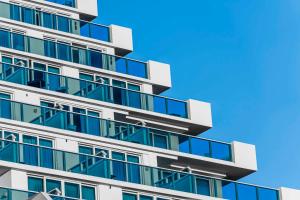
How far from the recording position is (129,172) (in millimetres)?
94312

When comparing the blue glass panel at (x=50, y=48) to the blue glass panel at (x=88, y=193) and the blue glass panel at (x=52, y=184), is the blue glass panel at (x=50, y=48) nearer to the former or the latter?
the blue glass panel at (x=88, y=193)

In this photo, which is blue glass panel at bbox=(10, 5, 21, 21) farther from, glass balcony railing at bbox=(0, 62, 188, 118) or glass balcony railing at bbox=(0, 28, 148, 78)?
glass balcony railing at bbox=(0, 62, 188, 118)

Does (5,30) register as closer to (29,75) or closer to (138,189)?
(29,75)

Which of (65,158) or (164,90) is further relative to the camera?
(164,90)

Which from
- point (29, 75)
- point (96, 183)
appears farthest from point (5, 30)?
point (96, 183)

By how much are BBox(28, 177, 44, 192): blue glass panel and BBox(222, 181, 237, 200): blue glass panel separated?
10428 mm

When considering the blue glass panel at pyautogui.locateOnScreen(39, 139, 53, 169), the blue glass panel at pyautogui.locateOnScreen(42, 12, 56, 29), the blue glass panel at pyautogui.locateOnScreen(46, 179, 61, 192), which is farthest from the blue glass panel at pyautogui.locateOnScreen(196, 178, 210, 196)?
the blue glass panel at pyautogui.locateOnScreen(42, 12, 56, 29)

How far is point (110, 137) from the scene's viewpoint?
3802 inches

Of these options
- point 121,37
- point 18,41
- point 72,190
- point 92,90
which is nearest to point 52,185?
point 72,190

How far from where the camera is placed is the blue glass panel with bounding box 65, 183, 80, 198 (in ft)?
297

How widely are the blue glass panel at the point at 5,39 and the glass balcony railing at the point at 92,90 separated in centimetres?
205

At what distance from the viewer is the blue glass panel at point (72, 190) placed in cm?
9038

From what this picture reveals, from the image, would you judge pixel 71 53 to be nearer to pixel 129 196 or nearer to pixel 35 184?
pixel 129 196

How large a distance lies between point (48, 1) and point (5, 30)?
522 centimetres
